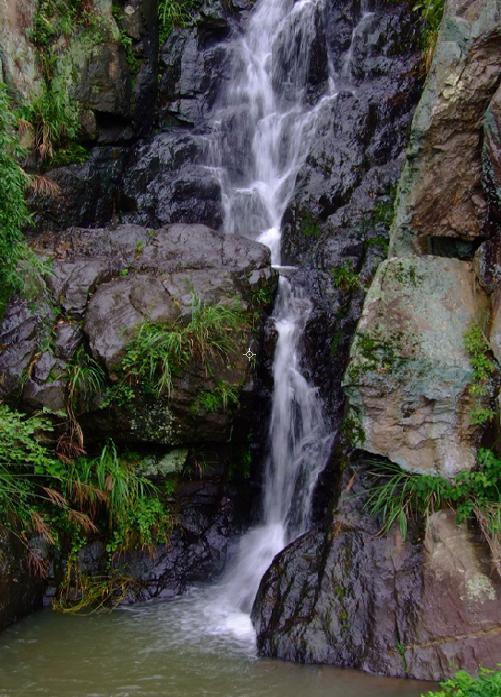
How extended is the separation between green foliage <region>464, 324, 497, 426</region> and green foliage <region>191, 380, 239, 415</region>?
233 centimetres

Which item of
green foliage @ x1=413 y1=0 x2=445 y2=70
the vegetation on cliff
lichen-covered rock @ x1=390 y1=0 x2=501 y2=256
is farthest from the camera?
green foliage @ x1=413 y1=0 x2=445 y2=70

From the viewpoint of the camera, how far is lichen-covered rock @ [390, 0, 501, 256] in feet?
20.4

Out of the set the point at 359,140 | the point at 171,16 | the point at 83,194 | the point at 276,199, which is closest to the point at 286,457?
the point at 276,199

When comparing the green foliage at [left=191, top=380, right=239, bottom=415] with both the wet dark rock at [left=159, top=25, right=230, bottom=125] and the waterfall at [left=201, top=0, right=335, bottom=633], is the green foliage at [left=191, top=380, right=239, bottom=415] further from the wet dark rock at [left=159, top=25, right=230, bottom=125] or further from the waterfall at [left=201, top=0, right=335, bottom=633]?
the wet dark rock at [left=159, top=25, right=230, bottom=125]

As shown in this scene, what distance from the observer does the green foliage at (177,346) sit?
6.88m

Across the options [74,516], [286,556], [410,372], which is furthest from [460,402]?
[74,516]

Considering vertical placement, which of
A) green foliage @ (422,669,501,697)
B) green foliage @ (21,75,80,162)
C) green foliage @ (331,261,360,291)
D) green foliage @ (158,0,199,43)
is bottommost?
green foliage @ (422,669,501,697)

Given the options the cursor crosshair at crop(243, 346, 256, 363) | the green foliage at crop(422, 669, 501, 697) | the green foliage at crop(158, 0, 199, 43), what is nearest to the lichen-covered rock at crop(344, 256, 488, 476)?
the cursor crosshair at crop(243, 346, 256, 363)

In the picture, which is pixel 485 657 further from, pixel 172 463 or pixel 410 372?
pixel 172 463

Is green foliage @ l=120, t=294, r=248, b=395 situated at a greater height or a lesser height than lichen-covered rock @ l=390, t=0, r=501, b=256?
lesser

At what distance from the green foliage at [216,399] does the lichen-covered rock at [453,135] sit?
7.31 ft

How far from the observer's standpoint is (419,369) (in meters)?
6.05

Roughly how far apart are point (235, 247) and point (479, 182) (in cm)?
283

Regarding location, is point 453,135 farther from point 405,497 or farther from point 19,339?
point 19,339
